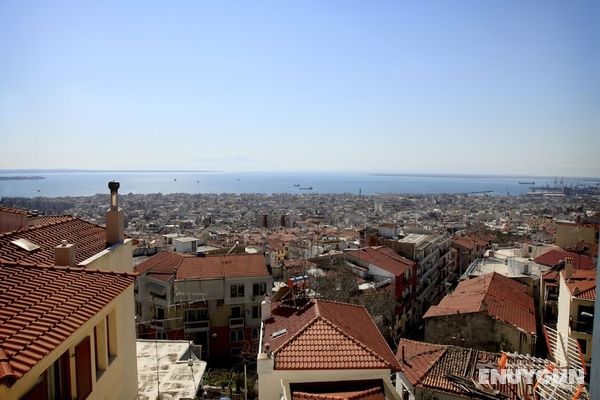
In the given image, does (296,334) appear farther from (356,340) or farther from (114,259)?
(114,259)

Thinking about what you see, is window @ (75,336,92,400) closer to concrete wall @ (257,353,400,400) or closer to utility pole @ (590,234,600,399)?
concrete wall @ (257,353,400,400)

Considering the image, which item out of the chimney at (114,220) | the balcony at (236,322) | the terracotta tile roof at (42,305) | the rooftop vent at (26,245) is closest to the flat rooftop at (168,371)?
the chimney at (114,220)

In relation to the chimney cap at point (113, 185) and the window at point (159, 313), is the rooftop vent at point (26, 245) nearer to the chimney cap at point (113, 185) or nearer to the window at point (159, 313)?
the chimney cap at point (113, 185)

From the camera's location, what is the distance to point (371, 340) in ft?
29.2

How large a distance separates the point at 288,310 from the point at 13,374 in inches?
331

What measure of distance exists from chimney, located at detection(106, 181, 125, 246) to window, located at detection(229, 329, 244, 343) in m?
13.8

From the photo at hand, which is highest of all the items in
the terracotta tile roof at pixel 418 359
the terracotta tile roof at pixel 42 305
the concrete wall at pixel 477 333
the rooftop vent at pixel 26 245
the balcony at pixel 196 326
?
the rooftop vent at pixel 26 245

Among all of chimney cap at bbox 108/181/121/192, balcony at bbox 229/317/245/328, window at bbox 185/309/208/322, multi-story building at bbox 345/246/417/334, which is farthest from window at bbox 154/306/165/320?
chimney cap at bbox 108/181/121/192

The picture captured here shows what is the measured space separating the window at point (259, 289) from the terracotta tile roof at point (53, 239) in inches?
495

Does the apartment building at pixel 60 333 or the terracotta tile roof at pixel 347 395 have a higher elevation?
the apartment building at pixel 60 333

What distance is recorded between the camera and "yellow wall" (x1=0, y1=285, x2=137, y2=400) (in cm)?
335

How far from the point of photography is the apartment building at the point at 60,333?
3.23 m

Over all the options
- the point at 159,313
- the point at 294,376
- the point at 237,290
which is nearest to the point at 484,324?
the point at 294,376

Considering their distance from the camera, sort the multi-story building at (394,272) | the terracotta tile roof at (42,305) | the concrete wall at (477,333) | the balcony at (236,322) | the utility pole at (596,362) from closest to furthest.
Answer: the utility pole at (596,362) < the terracotta tile roof at (42,305) < the concrete wall at (477,333) < the balcony at (236,322) < the multi-story building at (394,272)
